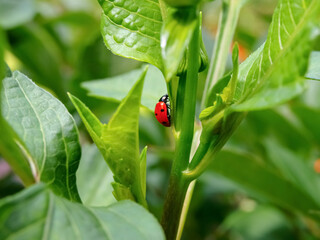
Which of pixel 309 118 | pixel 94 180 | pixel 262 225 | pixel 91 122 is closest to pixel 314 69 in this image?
pixel 91 122

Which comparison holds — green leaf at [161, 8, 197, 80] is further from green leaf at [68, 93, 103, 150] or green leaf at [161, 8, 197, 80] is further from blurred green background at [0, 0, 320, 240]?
blurred green background at [0, 0, 320, 240]

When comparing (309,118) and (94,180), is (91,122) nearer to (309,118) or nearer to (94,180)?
(94,180)

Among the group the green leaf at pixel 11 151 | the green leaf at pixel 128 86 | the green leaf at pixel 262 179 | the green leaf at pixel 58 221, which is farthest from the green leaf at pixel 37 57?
the green leaf at pixel 58 221

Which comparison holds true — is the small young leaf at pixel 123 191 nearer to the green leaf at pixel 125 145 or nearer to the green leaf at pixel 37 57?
the green leaf at pixel 125 145

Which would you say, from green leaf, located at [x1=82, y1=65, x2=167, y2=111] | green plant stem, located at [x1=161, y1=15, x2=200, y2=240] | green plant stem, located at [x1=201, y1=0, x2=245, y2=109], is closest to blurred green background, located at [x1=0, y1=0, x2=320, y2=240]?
green leaf, located at [x1=82, y1=65, x2=167, y2=111]

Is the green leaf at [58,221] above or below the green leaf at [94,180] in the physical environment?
above

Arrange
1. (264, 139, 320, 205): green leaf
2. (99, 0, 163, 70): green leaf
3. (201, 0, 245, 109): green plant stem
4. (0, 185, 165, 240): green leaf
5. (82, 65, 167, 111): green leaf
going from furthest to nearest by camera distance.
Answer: (264, 139, 320, 205): green leaf
(82, 65, 167, 111): green leaf
(201, 0, 245, 109): green plant stem
(99, 0, 163, 70): green leaf
(0, 185, 165, 240): green leaf

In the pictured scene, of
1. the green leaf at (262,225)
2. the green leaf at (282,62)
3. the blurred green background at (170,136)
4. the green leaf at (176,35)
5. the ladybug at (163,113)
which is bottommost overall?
the green leaf at (262,225)
